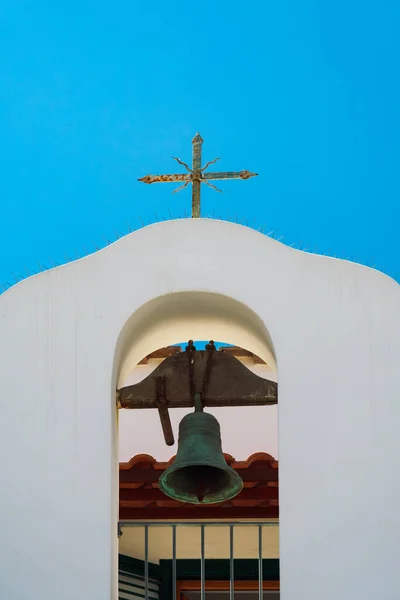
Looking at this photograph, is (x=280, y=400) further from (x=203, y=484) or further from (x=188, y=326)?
(x=188, y=326)

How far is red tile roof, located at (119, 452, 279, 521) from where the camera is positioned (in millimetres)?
8352

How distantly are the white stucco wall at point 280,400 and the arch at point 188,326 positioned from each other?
30mm

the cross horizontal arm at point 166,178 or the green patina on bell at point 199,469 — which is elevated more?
the cross horizontal arm at point 166,178

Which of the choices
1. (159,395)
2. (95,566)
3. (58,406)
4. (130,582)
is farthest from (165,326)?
(130,582)

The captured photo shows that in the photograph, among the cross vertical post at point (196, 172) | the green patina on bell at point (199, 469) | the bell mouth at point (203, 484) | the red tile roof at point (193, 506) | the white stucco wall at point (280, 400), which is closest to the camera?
the white stucco wall at point (280, 400)

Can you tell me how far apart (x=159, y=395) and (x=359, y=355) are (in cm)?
103

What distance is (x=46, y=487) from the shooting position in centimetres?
626

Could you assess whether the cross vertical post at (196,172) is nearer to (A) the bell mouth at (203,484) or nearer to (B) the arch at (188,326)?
(B) the arch at (188,326)

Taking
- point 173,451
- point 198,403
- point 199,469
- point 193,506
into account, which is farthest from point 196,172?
point 173,451

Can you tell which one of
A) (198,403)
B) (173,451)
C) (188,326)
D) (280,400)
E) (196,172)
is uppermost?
(196,172)

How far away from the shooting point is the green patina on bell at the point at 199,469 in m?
6.57

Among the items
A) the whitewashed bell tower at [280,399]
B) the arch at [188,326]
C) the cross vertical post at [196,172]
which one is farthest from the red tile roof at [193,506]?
the cross vertical post at [196,172]

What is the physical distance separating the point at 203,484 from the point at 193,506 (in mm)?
2086

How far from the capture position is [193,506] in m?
8.92
